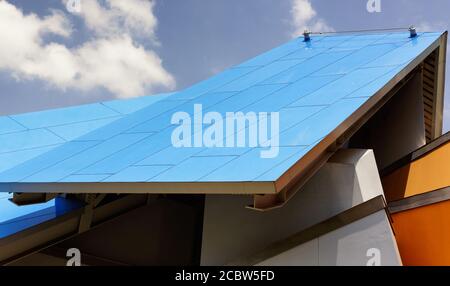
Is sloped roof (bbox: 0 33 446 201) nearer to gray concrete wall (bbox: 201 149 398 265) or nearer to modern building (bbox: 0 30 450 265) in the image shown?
modern building (bbox: 0 30 450 265)

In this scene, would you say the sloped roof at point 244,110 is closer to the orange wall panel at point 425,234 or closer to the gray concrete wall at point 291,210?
the gray concrete wall at point 291,210

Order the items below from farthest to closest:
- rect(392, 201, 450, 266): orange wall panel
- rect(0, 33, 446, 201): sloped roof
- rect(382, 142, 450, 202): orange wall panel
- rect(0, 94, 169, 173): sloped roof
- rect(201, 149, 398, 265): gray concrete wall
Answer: rect(0, 94, 169, 173): sloped roof
rect(382, 142, 450, 202): orange wall panel
rect(392, 201, 450, 266): orange wall panel
rect(201, 149, 398, 265): gray concrete wall
rect(0, 33, 446, 201): sloped roof

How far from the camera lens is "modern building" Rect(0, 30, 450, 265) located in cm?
812

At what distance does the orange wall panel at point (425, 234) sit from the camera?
31.2 feet

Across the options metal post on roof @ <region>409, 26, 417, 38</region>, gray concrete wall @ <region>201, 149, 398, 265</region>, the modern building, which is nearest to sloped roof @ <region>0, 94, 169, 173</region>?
the modern building

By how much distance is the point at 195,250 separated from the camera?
14734mm

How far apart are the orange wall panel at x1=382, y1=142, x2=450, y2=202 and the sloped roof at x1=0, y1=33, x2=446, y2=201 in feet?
8.08

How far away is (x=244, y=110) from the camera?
34.4 feet

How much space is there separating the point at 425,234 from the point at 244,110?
16.1 ft

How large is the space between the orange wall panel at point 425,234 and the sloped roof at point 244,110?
2.77 meters

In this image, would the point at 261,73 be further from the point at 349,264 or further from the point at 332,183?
the point at 349,264

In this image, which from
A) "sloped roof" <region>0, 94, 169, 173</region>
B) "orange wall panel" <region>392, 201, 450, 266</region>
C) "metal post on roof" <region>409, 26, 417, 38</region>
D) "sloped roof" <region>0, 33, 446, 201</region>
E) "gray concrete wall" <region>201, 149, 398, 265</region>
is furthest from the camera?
"metal post on roof" <region>409, 26, 417, 38</region>

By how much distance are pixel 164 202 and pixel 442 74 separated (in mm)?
11231
